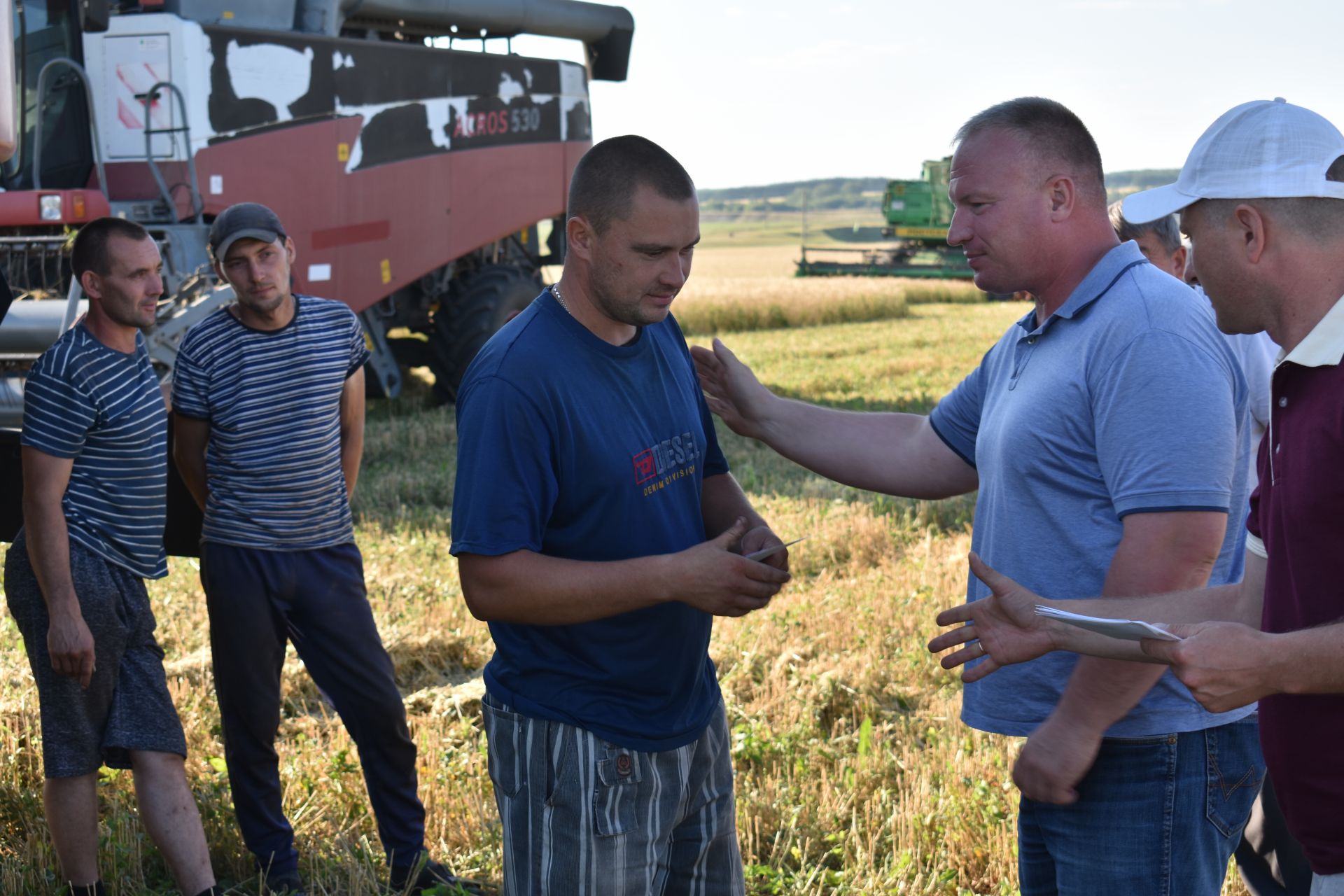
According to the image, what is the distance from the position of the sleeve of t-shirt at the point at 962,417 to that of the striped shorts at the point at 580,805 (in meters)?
0.93

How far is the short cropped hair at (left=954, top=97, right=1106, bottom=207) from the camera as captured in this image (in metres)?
2.39

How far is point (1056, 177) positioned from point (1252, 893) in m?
2.04

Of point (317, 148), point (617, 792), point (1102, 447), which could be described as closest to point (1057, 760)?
point (1102, 447)

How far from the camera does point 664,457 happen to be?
8.14 feet

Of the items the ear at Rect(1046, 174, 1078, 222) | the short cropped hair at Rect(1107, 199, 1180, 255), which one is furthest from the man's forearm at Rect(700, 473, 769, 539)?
the short cropped hair at Rect(1107, 199, 1180, 255)

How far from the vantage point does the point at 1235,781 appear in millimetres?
2318

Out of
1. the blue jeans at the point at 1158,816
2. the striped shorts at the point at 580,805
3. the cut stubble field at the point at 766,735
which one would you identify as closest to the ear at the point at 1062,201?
the blue jeans at the point at 1158,816

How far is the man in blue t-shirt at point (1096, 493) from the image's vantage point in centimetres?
216

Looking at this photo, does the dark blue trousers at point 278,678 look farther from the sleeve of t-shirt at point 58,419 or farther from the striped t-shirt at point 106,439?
the sleeve of t-shirt at point 58,419

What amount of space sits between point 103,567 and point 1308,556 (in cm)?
281

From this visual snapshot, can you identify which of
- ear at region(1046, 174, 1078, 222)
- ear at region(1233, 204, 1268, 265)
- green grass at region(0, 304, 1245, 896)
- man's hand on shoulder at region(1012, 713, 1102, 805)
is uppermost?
ear at region(1046, 174, 1078, 222)

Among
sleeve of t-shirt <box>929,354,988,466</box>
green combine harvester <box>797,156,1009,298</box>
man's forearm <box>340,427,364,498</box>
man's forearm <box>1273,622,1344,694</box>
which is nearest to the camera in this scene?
man's forearm <box>1273,622,1344,694</box>

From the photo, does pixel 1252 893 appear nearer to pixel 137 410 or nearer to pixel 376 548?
pixel 137 410

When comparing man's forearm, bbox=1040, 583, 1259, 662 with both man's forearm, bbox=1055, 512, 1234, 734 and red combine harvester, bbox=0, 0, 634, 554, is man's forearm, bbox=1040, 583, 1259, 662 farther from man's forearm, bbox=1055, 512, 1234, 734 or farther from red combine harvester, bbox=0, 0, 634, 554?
red combine harvester, bbox=0, 0, 634, 554
